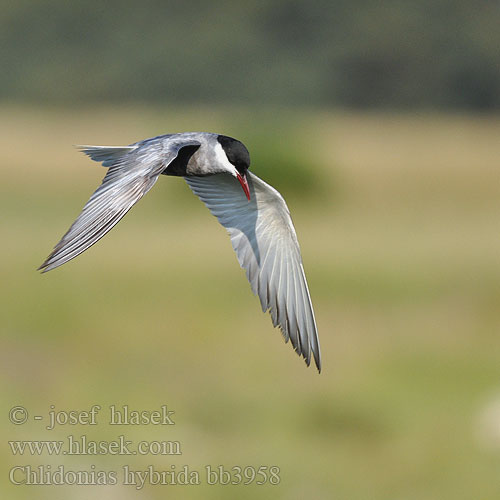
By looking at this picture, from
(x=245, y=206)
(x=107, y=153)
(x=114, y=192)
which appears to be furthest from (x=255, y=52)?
(x=114, y=192)

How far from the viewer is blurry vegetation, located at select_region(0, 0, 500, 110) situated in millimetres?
55656

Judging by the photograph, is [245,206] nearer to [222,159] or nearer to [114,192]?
[222,159]

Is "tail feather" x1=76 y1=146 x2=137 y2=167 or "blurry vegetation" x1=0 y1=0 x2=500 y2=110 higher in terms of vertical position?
"blurry vegetation" x1=0 y1=0 x2=500 y2=110

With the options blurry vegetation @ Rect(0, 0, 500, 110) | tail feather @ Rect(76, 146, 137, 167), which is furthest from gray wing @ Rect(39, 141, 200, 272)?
blurry vegetation @ Rect(0, 0, 500, 110)

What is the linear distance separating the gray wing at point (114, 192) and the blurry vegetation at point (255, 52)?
4737 cm

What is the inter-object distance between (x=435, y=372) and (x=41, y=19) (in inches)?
2030

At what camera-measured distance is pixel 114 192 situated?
16.8ft

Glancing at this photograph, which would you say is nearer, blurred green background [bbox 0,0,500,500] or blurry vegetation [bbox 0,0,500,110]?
blurred green background [bbox 0,0,500,500]

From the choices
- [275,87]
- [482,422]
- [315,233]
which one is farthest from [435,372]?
[275,87]

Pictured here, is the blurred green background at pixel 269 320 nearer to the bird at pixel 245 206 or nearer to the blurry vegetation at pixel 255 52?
the bird at pixel 245 206

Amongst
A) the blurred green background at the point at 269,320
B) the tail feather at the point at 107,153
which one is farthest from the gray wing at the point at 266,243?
the blurred green background at the point at 269,320

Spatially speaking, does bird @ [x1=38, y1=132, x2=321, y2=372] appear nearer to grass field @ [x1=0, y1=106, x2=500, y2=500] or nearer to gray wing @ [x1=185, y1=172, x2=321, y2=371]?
gray wing @ [x1=185, y1=172, x2=321, y2=371]

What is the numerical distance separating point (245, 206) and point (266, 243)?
0.25 m

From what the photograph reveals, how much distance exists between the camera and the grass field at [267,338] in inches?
507
